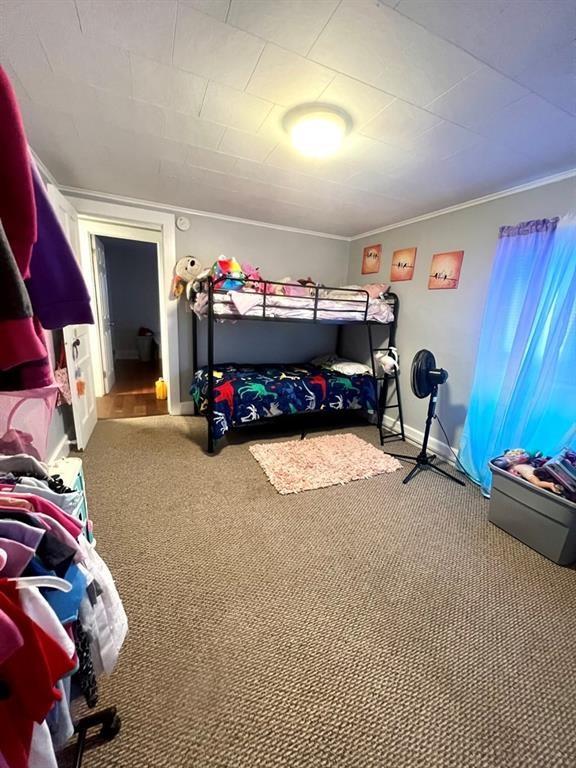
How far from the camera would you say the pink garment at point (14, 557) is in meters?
0.52

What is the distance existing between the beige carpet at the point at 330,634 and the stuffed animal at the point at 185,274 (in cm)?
199

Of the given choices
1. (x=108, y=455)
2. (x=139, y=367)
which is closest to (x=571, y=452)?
(x=108, y=455)

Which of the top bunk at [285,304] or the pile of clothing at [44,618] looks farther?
the top bunk at [285,304]

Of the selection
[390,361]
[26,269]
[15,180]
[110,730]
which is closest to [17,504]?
[26,269]

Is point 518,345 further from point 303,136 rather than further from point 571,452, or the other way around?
point 303,136

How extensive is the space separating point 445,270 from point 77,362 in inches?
131

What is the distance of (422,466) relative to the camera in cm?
267

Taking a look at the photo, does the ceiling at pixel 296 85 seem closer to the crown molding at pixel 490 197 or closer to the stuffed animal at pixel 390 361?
the crown molding at pixel 490 197

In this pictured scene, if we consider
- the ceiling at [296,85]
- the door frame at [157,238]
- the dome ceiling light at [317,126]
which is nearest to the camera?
the ceiling at [296,85]

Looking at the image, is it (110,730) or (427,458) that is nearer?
(110,730)

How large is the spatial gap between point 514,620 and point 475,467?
1252 mm

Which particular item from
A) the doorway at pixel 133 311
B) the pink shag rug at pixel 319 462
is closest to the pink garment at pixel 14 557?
the pink shag rug at pixel 319 462

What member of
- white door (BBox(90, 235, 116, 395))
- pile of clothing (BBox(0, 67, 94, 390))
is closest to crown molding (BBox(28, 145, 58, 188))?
white door (BBox(90, 235, 116, 395))

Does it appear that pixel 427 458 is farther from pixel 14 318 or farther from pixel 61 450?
pixel 61 450
